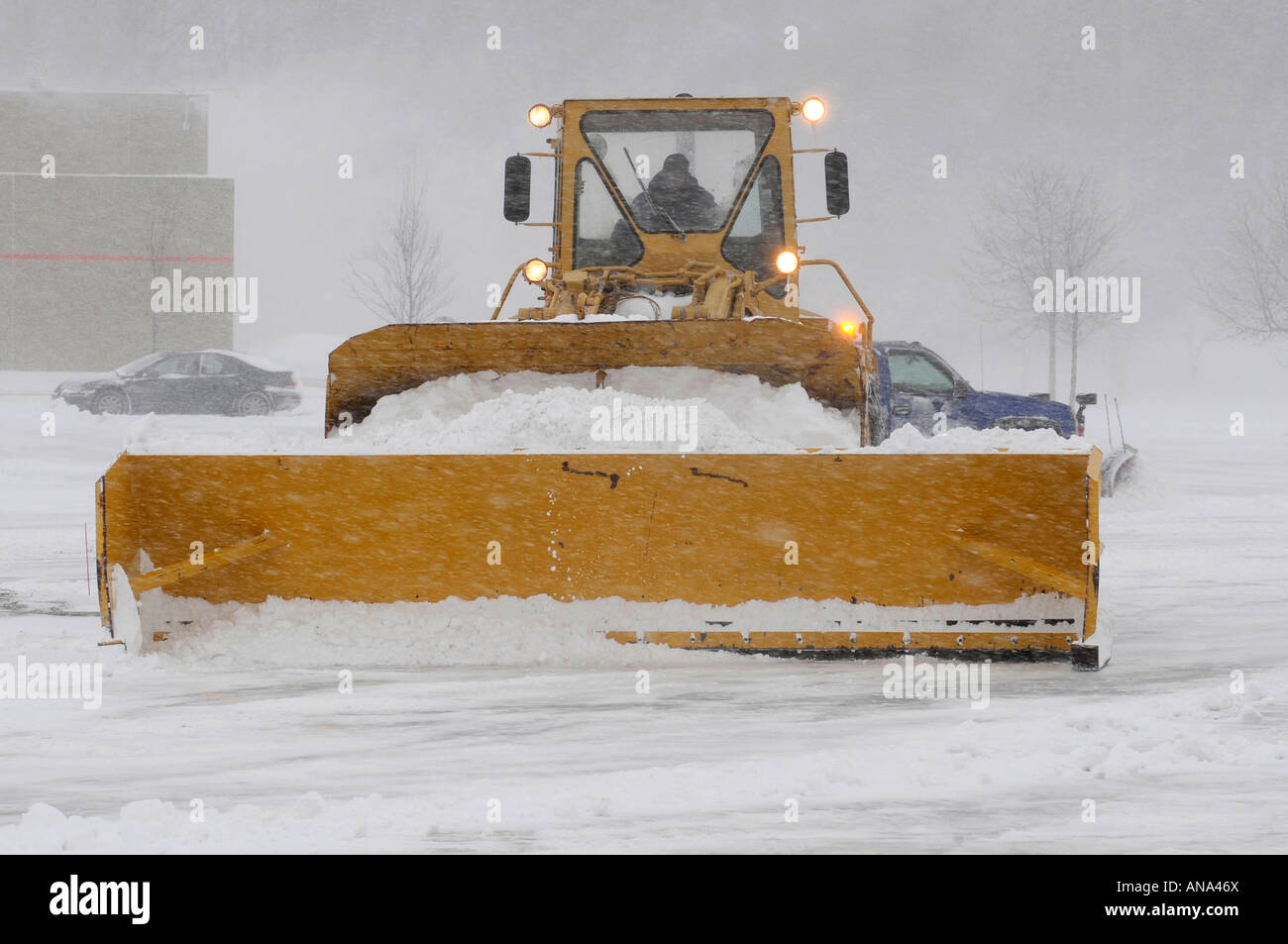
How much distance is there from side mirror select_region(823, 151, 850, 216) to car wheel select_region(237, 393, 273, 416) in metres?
18.3

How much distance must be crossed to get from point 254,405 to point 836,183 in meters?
18.5

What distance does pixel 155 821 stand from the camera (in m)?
4.00

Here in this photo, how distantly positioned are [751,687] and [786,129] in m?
4.17

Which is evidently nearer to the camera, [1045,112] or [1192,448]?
[1192,448]

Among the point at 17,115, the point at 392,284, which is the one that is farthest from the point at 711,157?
the point at 17,115

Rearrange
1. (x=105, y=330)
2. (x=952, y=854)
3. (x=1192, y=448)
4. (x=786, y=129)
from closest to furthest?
(x=952, y=854)
(x=786, y=129)
(x=1192, y=448)
(x=105, y=330)

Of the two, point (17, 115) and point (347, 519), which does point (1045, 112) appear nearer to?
point (17, 115)

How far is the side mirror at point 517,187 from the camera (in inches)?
345

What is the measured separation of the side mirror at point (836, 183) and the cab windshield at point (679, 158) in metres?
0.67

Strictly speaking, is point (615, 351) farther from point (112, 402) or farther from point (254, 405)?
point (112, 402)

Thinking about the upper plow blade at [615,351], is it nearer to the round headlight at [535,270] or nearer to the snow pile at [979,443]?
the snow pile at [979,443]

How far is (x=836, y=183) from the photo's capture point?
838cm

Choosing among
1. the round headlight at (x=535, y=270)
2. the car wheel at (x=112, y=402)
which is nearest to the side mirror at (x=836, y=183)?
the round headlight at (x=535, y=270)

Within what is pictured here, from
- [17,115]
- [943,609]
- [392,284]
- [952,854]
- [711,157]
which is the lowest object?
[952,854]
